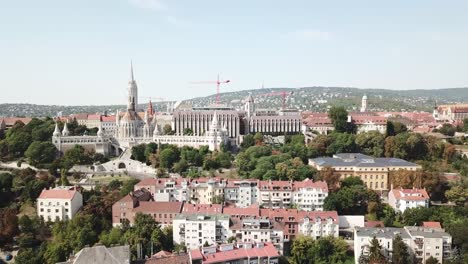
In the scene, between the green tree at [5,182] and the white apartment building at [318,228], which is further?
the green tree at [5,182]

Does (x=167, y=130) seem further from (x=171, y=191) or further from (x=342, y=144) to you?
(x=171, y=191)

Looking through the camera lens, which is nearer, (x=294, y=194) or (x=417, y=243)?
(x=417, y=243)

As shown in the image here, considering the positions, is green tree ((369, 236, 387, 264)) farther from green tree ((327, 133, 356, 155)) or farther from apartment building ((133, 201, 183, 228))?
green tree ((327, 133, 356, 155))

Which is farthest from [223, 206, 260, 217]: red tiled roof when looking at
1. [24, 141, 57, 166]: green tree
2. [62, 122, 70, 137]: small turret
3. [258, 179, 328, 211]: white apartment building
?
[62, 122, 70, 137]: small turret

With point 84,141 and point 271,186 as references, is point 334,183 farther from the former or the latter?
point 84,141

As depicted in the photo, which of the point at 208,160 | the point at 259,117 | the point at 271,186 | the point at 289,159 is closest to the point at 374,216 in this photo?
the point at 271,186

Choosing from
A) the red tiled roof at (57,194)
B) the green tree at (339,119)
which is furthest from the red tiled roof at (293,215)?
the green tree at (339,119)

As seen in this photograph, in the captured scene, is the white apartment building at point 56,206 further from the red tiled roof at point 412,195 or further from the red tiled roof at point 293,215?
the red tiled roof at point 412,195

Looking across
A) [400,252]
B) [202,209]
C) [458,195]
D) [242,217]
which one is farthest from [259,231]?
[458,195]

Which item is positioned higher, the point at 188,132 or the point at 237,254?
the point at 188,132
